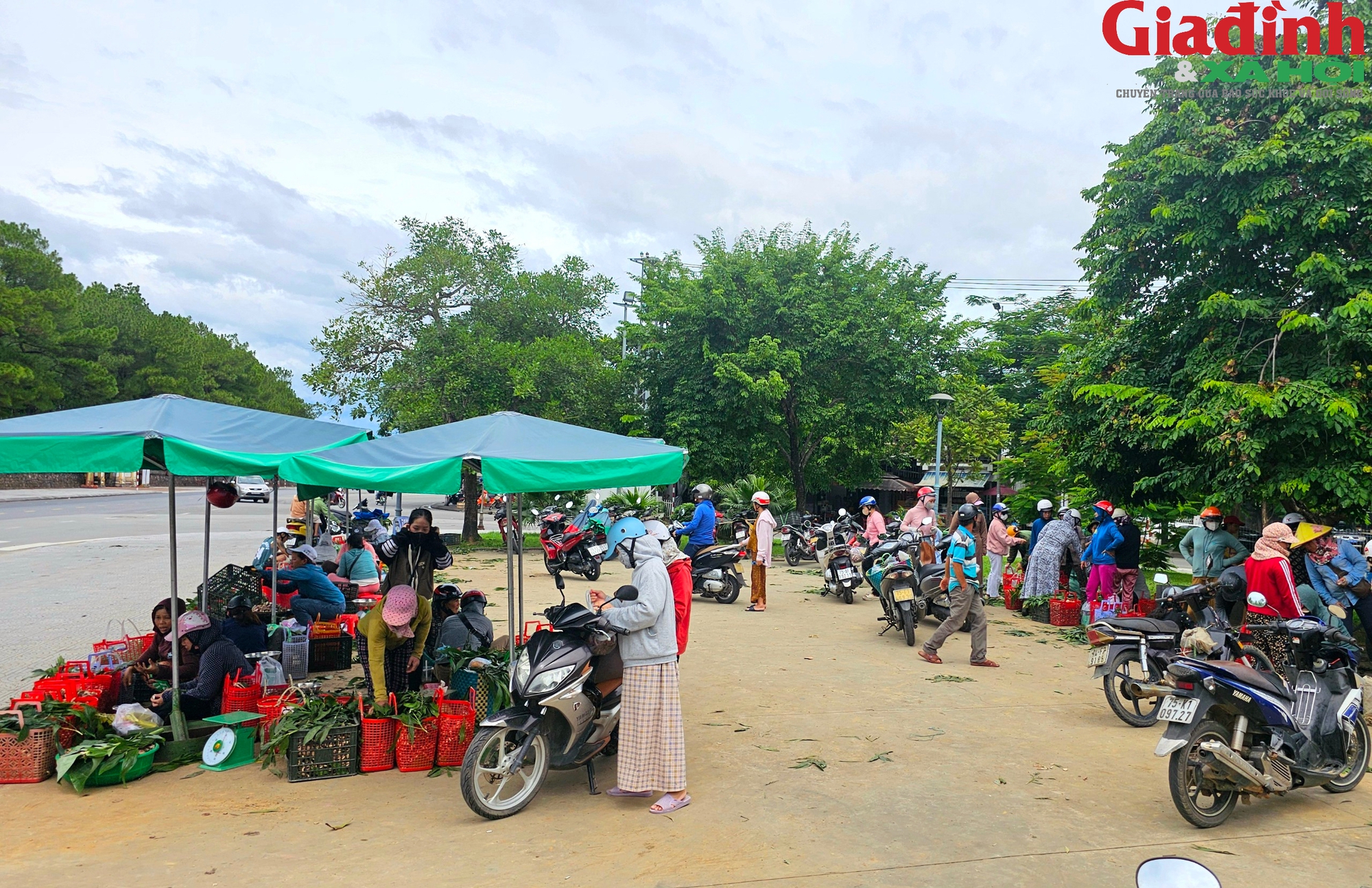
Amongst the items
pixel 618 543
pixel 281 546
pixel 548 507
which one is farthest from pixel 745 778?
pixel 548 507

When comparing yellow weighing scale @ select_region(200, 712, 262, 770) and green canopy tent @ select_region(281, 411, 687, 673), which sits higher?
green canopy tent @ select_region(281, 411, 687, 673)

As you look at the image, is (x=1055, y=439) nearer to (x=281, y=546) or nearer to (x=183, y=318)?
(x=281, y=546)

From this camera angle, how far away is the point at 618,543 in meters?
5.15

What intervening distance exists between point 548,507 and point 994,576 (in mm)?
13378

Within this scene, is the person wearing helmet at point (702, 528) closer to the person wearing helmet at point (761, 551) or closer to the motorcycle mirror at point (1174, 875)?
the person wearing helmet at point (761, 551)

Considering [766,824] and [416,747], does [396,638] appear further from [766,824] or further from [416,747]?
[766,824]

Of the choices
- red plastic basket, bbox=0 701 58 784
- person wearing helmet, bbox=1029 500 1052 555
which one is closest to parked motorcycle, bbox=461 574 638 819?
red plastic basket, bbox=0 701 58 784

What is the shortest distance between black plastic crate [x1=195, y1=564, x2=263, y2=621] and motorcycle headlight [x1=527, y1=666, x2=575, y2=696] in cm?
500

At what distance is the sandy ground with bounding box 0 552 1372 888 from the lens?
415cm

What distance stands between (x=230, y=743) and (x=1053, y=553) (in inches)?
416

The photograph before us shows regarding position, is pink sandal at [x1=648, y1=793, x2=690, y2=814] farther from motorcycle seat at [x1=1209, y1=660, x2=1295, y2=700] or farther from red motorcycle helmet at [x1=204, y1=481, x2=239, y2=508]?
red motorcycle helmet at [x1=204, y1=481, x2=239, y2=508]

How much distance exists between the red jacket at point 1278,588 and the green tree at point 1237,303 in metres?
2.94

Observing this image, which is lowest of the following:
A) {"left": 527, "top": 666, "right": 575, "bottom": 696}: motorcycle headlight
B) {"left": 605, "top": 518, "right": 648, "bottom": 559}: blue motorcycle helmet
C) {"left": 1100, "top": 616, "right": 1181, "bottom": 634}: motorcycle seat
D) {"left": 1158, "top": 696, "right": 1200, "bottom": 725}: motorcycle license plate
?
{"left": 1158, "top": 696, "right": 1200, "bottom": 725}: motorcycle license plate

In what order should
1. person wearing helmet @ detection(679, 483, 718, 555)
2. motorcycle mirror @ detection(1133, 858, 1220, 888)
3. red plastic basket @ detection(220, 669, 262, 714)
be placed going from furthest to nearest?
person wearing helmet @ detection(679, 483, 718, 555) < red plastic basket @ detection(220, 669, 262, 714) < motorcycle mirror @ detection(1133, 858, 1220, 888)
